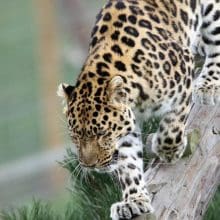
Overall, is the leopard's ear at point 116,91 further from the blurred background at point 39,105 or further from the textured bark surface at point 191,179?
the blurred background at point 39,105

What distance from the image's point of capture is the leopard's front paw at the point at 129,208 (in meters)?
3.58

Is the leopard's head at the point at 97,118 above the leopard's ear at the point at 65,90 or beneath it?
beneath

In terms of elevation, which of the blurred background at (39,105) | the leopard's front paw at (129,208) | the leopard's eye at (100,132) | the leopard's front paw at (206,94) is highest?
the leopard's eye at (100,132)

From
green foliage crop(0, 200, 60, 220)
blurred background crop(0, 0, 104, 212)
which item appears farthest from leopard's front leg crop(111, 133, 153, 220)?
blurred background crop(0, 0, 104, 212)

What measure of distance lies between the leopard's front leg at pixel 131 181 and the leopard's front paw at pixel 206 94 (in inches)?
9.3

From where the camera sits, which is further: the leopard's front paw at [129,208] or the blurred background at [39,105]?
the blurred background at [39,105]

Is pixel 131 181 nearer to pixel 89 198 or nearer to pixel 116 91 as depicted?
pixel 89 198

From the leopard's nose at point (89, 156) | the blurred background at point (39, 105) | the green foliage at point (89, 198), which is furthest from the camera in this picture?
the blurred background at point (39, 105)

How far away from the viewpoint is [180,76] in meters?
3.81

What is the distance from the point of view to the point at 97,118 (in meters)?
3.53

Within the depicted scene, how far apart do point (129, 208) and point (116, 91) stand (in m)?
0.36

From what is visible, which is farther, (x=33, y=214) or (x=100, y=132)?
(x=33, y=214)

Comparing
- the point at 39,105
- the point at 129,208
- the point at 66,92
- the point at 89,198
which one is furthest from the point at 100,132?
the point at 39,105

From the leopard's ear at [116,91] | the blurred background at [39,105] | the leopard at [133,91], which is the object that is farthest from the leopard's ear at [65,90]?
the blurred background at [39,105]
